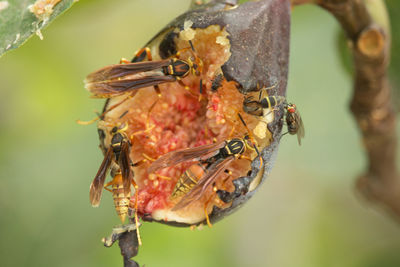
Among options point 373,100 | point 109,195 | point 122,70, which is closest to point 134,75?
point 122,70

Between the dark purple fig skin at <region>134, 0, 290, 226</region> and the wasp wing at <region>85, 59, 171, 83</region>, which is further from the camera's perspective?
the wasp wing at <region>85, 59, 171, 83</region>

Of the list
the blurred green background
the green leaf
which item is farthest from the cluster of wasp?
the blurred green background

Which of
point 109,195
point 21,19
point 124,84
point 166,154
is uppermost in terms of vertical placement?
point 21,19

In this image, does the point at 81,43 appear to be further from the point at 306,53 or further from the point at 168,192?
the point at 168,192

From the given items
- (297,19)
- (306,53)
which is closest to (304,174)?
(306,53)

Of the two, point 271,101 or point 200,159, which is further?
point 200,159

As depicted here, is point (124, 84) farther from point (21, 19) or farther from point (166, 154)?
point (21, 19)

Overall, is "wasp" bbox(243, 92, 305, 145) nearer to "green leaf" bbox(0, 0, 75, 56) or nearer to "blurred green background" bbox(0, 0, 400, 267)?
"green leaf" bbox(0, 0, 75, 56)
